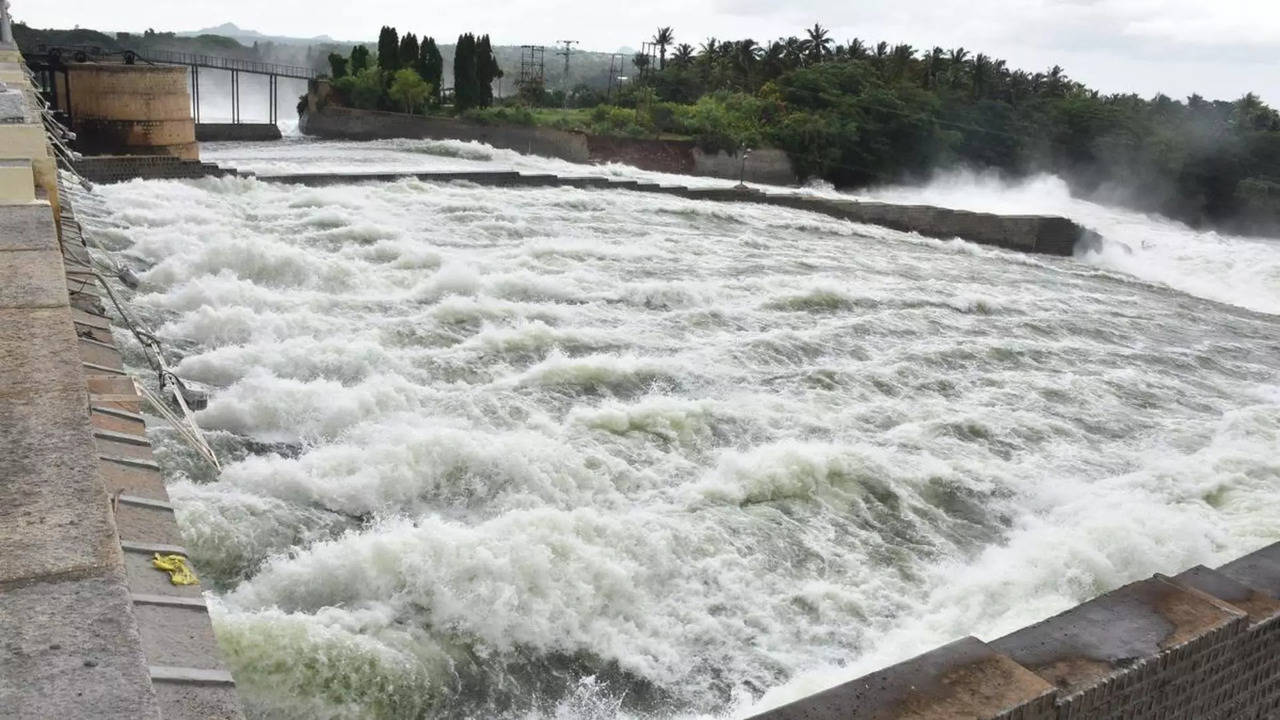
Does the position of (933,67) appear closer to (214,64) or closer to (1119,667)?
(214,64)

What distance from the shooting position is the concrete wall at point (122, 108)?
70.4ft

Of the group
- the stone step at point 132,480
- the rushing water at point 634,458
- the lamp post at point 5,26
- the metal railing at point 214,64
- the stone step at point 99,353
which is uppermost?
the lamp post at point 5,26

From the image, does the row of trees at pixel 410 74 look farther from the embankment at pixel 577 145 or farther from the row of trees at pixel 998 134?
the row of trees at pixel 998 134

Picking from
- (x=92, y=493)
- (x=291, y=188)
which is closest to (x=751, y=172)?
(x=291, y=188)

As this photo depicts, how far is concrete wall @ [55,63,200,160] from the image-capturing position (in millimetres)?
21453

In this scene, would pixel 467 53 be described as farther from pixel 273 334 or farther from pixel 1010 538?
pixel 1010 538

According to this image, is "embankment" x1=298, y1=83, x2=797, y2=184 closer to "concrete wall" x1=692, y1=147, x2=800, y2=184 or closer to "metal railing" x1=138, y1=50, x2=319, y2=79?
"concrete wall" x1=692, y1=147, x2=800, y2=184

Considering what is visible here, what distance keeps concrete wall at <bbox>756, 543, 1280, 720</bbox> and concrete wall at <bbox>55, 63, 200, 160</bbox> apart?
21.4 meters

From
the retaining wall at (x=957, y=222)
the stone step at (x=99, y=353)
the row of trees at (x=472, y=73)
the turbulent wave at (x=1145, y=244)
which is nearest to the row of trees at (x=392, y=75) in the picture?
the row of trees at (x=472, y=73)

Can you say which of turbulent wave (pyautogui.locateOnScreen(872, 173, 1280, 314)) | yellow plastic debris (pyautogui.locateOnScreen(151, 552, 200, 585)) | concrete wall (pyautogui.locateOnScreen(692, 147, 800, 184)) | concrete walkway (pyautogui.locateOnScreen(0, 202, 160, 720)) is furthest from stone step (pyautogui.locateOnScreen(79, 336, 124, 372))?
concrete wall (pyautogui.locateOnScreen(692, 147, 800, 184))

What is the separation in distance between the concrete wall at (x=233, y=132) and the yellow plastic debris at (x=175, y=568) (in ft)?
101

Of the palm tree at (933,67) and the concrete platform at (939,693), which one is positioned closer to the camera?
the concrete platform at (939,693)

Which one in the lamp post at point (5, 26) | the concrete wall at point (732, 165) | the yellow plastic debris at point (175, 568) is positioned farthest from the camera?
the concrete wall at point (732, 165)

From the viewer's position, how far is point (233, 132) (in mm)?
32188
